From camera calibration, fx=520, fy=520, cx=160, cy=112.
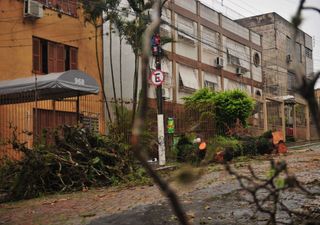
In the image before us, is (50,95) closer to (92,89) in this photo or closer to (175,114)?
(92,89)

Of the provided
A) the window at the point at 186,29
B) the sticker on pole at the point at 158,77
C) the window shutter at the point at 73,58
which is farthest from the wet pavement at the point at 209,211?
the window at the point at 186,29

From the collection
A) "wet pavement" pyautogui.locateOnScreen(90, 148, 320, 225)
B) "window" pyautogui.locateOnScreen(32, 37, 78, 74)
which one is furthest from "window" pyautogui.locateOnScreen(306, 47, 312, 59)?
"wet pavement" pyautogui.locateOnScreen(90, 148, 320, 225)

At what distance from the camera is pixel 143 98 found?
160cm

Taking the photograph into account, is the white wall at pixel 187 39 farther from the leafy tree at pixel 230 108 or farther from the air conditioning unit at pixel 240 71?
the leafy tree at pixel 230 108

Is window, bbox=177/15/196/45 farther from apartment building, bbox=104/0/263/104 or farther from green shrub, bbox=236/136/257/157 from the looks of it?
green shrub, bbox=236/136/257/157

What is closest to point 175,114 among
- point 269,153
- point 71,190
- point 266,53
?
point 269,153

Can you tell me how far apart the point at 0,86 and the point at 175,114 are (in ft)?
24.2

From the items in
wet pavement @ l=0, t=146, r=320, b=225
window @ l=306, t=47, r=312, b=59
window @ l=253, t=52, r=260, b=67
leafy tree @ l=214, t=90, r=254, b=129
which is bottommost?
wet pavement @ l=0, t=146, r=320, b=225

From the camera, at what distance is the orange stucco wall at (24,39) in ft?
62.2

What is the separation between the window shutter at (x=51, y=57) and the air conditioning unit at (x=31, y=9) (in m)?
1.54

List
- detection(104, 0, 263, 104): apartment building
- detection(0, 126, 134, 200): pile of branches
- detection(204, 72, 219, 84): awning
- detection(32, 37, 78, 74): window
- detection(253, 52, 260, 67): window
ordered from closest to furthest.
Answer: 1. detection(0, 126, 134, 200): pile of branches
2. detection(32, 37, 78, 74): window
3. detection(104, 0, 263, 104): apartment building
4. detection(204, 72, 219, 84): awning
5. detection(253, 52, 260, 67): window

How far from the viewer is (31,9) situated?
1988 centimetres

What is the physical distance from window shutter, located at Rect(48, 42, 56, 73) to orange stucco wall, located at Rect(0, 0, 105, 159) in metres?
0.29

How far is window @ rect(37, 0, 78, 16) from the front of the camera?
69.8 feet
